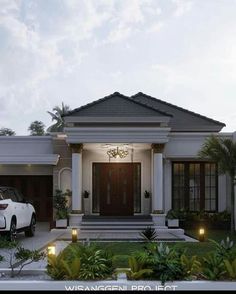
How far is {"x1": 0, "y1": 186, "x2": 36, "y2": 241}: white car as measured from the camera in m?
14.6

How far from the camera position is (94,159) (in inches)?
871

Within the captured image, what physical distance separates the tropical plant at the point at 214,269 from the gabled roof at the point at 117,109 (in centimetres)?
1209

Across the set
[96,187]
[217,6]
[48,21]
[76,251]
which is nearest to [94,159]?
[96,187]

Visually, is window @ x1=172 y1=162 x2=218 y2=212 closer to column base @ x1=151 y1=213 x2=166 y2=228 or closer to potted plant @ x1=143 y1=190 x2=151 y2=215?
potted plant @ x1=143 y1=190 x2=151 y2=215

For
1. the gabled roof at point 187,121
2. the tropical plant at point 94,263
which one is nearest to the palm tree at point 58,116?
the gabled roof at point 187,121

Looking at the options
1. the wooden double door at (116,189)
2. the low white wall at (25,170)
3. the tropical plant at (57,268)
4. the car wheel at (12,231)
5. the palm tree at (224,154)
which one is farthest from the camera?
the low white wall at (25,170)

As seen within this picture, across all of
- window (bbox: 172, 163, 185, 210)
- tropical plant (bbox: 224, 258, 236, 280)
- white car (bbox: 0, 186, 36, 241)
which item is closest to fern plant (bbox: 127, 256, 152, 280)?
tropical plant (bbox: 224, 258, 236, 280)

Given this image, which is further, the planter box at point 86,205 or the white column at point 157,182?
the planter box at point 86,205

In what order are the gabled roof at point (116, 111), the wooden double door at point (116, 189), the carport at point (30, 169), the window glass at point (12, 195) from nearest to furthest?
the window glass at point (12, 195), the gabled roof at point (116, 111), the wooden double door at point (116, 189), the carport at point (30, 169)

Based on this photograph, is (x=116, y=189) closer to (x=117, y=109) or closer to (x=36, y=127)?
(x=117, y=109)

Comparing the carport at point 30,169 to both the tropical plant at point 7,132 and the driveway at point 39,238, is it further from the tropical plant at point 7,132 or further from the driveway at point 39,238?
the tropical plant at point 7,132

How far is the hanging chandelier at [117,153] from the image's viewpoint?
71.6 feet

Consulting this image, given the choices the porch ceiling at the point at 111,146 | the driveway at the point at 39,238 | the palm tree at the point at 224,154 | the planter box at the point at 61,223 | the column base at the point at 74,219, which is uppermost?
the porch ceiling at the point at 111,146

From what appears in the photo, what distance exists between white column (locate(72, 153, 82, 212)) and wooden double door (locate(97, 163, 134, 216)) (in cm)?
177
